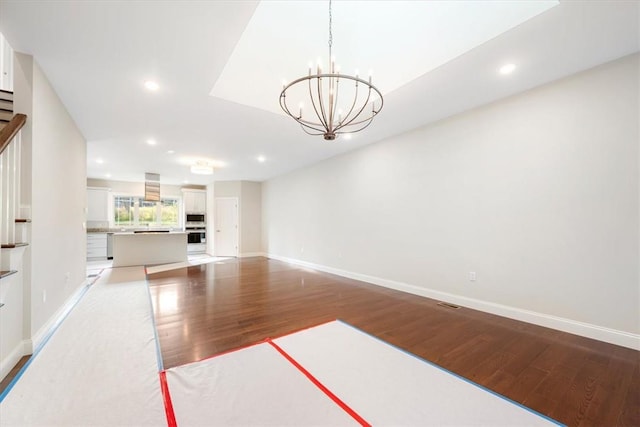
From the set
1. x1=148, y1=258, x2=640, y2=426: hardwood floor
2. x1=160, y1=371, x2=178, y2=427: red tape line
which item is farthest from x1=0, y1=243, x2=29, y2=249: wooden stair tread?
x1=160, y1=371, x2=178, y2=427: red tape line

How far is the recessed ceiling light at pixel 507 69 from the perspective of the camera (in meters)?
2.62

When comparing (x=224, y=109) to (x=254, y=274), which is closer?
(x=224, y=109)

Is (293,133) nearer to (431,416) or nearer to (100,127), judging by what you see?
(100,127)

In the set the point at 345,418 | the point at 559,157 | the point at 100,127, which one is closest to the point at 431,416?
the point at 345,418

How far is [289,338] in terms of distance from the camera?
8.55ft

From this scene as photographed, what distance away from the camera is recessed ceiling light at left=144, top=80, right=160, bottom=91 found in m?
2.89

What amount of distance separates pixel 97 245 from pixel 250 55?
8066mm

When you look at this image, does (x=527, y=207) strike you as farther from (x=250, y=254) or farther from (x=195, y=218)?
(x=195, y=218)

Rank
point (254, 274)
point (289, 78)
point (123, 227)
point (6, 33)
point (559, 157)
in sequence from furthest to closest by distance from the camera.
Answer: point (123, 227)
point (254, 274)
point (289, 78)
point (559, 157)
point (6, 33)

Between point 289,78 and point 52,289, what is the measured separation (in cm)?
387

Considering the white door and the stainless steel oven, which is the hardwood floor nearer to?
the white door

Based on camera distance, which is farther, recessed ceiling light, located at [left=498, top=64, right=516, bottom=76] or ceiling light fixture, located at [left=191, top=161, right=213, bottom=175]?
ceiling light fixture, located at [left=191, top=161, right=213, bottom=175]

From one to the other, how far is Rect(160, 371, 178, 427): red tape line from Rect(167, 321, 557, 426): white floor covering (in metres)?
0.02

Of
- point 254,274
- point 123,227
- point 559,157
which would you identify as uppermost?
point 559,157
